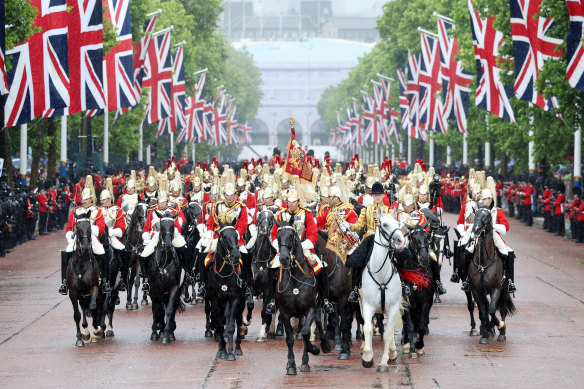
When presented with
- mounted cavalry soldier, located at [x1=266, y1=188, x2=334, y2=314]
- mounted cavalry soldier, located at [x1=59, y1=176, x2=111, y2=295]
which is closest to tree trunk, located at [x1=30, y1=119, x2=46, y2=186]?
mounted cavalry soldier, located at [x1=59, y1=176, x2=111, y2=295]

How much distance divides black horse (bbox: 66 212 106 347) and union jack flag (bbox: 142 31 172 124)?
37231mm

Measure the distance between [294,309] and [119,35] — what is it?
31.9 meters

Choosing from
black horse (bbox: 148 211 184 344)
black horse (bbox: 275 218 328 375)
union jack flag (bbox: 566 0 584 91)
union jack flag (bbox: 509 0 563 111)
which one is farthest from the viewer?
union jack flag (bbox: 509 0 563 111)

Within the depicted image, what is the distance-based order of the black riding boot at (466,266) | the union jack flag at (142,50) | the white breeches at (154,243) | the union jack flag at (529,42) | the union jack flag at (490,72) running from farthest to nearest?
1. the union jack flag at (142,50)
2. the union jack flag at (490,72)
3. the union jack flag at (529,42)
4. the black riding boot at (466,266)
5. the white breeches at (154,243)

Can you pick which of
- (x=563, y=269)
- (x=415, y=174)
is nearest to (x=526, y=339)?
(x=415, y=174)

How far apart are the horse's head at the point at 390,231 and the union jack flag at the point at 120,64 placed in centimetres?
3036

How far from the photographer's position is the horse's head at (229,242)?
1738 cm

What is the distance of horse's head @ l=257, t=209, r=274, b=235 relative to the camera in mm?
17688

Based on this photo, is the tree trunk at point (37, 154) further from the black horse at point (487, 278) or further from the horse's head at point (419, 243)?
the horse's head at point (419, 243)

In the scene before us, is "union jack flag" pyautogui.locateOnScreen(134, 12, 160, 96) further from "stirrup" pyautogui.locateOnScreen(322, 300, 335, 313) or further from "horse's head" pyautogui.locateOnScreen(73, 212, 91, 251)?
"stirrup" pyautogui.locateOnScreen(322, 300, 335, 313)

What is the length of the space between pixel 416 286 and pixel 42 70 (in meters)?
19.0

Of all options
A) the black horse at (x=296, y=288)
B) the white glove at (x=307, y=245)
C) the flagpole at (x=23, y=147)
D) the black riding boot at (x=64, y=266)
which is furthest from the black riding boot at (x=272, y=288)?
the flagpole at (x=23, y=147)

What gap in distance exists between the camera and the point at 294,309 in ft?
54.1

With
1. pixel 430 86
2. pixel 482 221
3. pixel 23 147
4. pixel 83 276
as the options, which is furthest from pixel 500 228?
pixel 430 86
